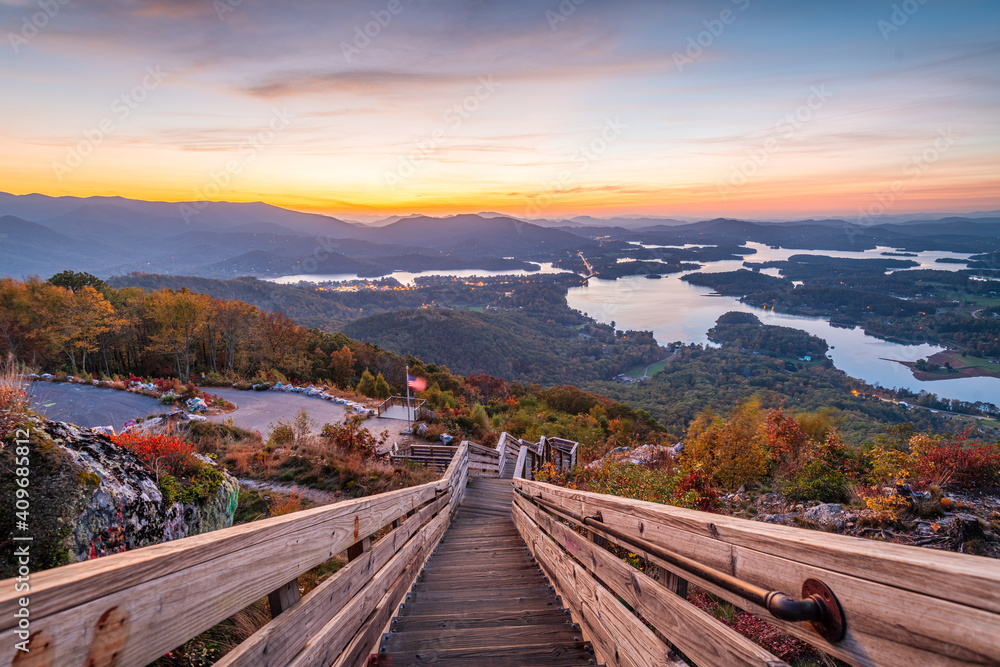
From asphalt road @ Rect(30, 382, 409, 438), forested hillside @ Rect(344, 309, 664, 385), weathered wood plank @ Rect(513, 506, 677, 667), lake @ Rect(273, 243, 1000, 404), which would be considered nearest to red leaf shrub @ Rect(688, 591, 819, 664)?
weathered wood plank @ Rect(513, 506, 677, 667)

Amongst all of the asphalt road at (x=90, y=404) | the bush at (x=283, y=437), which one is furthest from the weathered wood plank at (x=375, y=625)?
the asphalt road at (x=90, y=404)

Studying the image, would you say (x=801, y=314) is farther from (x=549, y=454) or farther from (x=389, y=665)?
(x=389, y=665)

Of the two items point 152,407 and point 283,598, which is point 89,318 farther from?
point 283,598

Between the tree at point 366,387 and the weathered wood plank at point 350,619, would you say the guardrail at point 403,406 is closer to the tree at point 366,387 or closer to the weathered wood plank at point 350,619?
the tree at point 366,387

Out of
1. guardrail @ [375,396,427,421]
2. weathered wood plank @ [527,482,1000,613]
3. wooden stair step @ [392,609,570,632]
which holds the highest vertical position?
weathered wood plank @ [527,482,1000,613]

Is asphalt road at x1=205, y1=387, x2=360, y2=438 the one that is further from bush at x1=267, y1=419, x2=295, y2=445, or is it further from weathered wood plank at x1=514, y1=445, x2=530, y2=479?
weathered wood plank at x1=514, y1=445, x2=530, y2=479
